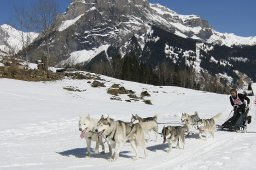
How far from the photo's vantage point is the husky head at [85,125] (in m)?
10.8

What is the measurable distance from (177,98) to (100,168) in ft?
114

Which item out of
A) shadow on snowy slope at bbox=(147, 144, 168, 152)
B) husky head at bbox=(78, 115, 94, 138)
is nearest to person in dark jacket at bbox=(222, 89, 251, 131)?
shadow on snowy slope at bbox=(147, 144, 168, 152)

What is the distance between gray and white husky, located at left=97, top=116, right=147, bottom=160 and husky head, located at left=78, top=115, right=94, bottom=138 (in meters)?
0.46

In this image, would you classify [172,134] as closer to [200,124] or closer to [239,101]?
[200,124]

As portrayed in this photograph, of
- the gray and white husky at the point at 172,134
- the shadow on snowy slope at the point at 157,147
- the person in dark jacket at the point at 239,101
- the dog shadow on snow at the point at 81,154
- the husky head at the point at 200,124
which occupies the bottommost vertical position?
A: the dog shadow on snow at the point at 81,154

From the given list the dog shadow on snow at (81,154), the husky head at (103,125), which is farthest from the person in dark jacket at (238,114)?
the husky head at (103,125)

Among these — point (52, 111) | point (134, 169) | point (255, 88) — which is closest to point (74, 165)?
point (134, 169)

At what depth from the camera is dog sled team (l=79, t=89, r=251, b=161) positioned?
34.8 feet

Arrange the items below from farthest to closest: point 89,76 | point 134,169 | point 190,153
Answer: point 89,76 → point 190,153 → point 134,169

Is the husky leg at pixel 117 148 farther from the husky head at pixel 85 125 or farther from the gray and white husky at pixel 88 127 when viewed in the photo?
the husky head at pixel 85 125

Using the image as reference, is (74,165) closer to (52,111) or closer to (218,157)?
(218,157)

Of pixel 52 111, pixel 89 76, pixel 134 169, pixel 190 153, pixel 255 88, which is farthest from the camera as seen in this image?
pixel 255 88

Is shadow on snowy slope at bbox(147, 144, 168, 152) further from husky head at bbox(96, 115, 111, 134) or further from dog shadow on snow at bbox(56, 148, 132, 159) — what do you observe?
husky head at bbox(96, 115, 111, 134)

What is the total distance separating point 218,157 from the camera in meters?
11.3
